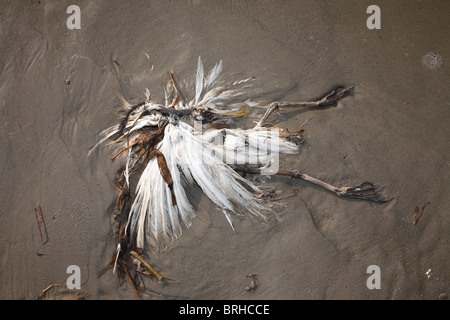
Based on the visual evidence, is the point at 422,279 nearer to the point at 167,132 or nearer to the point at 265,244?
the point at 265,244

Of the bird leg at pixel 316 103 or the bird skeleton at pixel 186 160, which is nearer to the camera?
the bird skeleton at pixel 186 160

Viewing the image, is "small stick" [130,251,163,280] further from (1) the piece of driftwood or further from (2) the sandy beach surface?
(1) the piece of driftwood

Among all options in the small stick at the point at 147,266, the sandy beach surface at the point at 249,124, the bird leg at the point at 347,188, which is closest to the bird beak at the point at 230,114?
the sandy beach surface at the point at 249,124

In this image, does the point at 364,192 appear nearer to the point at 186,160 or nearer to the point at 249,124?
the point at 249,124

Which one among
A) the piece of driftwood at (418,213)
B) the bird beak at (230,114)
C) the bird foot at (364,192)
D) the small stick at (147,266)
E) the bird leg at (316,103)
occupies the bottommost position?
the small stick at (147,266)

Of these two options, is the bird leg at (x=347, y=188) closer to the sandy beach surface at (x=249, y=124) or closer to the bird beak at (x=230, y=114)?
the sandy beach surface at (x=249, y=124)

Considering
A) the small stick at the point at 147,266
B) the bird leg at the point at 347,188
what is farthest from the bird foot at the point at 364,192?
the small stick at the point at 147,266

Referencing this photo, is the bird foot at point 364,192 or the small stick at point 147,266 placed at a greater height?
the bird foot at point 364,192

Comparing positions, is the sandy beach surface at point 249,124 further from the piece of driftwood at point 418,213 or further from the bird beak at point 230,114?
the bird beak at point 230,114
